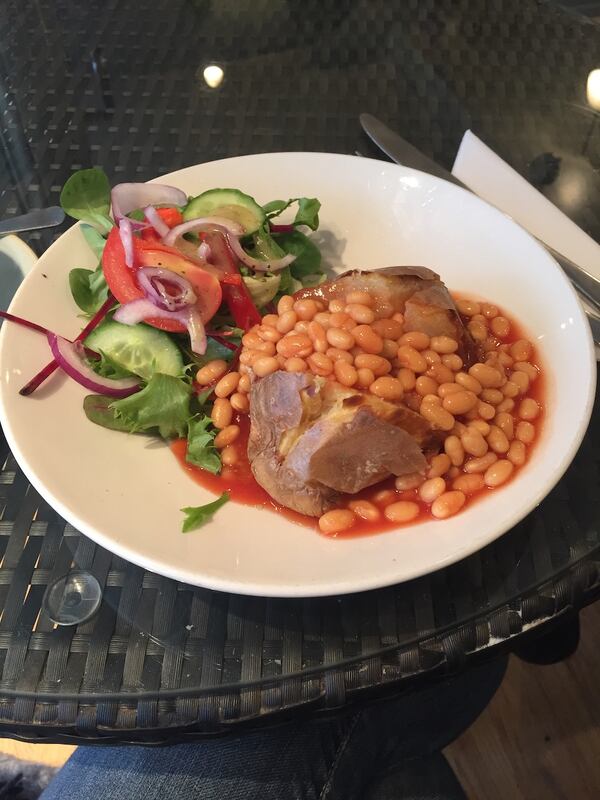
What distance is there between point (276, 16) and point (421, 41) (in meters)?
0.74

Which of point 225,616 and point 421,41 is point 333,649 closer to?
point 225,616

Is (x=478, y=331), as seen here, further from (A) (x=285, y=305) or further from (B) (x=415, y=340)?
(A) (x=285, y=305)

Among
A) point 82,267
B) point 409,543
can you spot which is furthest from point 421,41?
point 409,543

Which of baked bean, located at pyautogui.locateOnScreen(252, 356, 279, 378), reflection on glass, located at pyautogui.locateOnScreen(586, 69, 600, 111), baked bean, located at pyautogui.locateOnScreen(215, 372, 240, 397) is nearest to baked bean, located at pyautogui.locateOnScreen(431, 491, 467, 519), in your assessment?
baked bean, located at pyautogui.locateOnScreen(252, 356, 279, 378)

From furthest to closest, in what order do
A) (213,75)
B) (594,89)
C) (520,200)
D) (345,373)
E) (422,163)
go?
1. (213,75)
2. (594,89)
3. (422,163)
4. (520,200)
5. (345,373)

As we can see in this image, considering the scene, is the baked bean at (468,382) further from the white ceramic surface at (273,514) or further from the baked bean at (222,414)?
the baked bean at (222,414)

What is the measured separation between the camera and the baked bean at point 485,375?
6.39 feet

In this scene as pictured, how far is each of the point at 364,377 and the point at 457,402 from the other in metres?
0.26

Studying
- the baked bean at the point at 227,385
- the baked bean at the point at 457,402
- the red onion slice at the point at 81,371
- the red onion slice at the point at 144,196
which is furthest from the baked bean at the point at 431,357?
the red onion slice at the point at 144,196

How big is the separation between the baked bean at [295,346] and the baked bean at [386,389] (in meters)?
0.20

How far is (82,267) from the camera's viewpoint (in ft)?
7.16

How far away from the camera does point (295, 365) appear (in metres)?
1.83

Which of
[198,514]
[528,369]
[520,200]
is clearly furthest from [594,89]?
[198,514]

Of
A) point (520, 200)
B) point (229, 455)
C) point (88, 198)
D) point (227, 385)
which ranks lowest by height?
point (229, 455)
